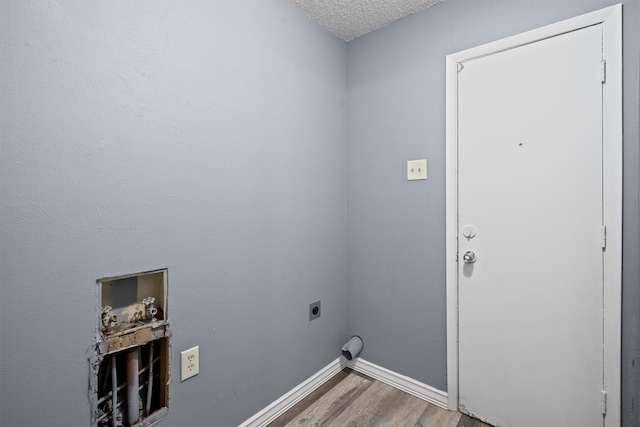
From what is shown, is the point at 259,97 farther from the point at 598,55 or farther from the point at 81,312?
the point at 598,55

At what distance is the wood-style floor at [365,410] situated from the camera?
1621mm

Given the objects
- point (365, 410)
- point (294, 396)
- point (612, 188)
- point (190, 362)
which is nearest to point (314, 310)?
point (294, 396)

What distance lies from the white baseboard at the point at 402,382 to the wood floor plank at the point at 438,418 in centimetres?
5

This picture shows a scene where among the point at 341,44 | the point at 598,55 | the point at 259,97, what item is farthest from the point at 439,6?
the point at 259,97

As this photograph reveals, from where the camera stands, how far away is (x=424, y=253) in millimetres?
1818

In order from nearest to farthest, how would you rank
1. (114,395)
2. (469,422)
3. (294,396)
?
(114,395) < (469,422) < (294,396)

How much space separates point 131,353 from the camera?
1173mm

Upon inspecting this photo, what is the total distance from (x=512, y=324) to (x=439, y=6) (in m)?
1.72

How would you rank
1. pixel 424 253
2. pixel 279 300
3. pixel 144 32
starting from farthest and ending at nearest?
pixel 424 253 → pixel 279 300 → pixel 144 32

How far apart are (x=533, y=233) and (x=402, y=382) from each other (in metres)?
1.15

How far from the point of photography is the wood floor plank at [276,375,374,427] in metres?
1.63

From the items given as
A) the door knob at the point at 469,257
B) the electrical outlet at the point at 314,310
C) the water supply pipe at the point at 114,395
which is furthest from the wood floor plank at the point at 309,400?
the door knob at the point at 469,257

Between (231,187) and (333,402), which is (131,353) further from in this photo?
(333,402)

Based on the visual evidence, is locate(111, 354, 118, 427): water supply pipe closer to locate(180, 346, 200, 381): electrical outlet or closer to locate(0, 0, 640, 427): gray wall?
locate(0, 0, 640, 427): gray wall
